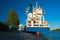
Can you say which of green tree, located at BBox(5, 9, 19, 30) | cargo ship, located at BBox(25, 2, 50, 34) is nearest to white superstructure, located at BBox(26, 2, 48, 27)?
cargo ship, located at BBox(25, 2, 50, 34)

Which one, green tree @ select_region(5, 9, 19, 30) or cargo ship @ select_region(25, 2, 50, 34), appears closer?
green tree @ select_region(5, 9, 19, 30)

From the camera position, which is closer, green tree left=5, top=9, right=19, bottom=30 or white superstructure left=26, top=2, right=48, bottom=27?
green tree left=5, top=9, right=19, bottom=30

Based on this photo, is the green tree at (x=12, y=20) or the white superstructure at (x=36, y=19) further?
the white superstructure at (x=36, y=19)

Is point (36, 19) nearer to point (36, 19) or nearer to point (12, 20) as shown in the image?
point (36, 19)

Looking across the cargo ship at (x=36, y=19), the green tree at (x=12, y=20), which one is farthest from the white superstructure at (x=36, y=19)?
the green tree at (x=12, y=20)

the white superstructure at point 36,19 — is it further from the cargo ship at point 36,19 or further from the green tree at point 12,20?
the green tree at point 12,20

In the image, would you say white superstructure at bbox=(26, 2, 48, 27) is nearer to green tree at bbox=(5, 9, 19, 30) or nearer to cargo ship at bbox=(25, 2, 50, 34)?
cargo ship at bbox=(25, 2, 50, 34)

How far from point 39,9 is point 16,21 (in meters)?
8.32

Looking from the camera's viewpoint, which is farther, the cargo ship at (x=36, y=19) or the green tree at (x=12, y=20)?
the cargo ship at (x=36, y=19)

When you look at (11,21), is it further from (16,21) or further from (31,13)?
(31,13)

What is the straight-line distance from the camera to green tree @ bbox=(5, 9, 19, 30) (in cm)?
995

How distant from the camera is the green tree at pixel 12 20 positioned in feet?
32.7

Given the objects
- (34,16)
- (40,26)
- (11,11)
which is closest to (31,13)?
(34,16)

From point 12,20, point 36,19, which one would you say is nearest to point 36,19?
point 36,19
